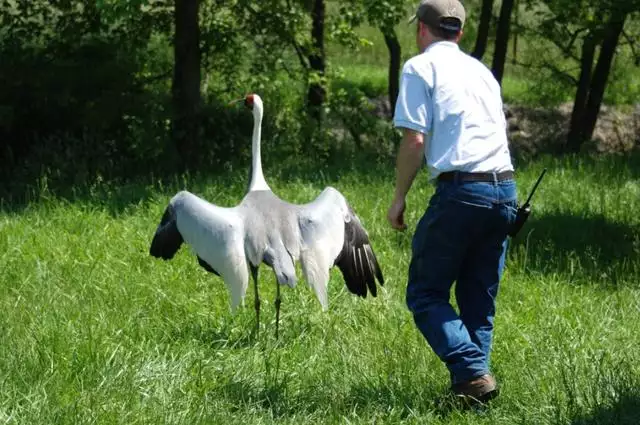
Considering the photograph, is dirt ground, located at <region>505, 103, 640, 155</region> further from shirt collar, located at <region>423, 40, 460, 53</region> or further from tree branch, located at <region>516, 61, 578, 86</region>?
shirt collar, located at <region>423, 40, 460, 53</region>

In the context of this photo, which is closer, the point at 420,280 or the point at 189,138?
the point at 420,280

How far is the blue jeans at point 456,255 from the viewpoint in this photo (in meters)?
5.05

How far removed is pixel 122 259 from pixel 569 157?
22.7 ft

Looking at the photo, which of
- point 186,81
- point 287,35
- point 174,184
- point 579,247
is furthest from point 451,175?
point 287,35

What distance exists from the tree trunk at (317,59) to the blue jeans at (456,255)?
9835 millimetres

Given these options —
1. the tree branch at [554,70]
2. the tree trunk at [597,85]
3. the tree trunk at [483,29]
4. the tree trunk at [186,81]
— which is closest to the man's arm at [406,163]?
the tree trunk at [186,81]

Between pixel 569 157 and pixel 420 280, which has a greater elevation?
pixel 420 280

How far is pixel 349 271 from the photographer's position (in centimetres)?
659

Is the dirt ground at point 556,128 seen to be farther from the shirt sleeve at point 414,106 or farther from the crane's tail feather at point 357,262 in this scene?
the shirt sleeve at point 414,106

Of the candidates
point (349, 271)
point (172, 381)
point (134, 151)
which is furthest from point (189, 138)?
point (172, 381)

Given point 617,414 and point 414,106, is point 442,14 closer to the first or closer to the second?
point 414,106

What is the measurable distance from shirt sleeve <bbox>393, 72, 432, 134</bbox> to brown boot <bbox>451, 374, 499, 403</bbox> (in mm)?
1210

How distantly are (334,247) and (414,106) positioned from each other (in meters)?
1.60

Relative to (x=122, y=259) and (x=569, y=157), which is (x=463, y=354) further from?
(x=569, y=157)
